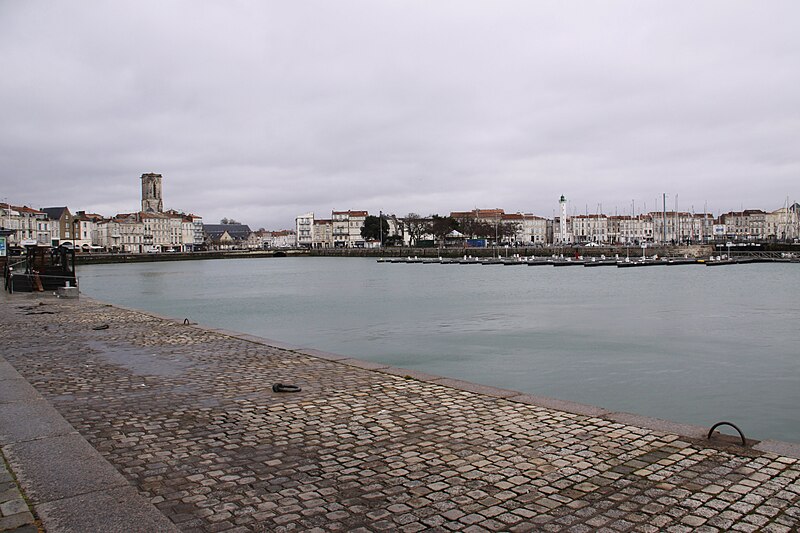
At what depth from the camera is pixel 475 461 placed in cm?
560

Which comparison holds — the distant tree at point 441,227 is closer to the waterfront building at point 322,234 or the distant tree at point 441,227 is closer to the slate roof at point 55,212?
the waterfront building at point 322,234

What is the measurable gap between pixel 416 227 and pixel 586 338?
124287 mm

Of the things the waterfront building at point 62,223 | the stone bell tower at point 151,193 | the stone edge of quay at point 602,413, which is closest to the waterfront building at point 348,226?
the stone bell tower at point 151,193

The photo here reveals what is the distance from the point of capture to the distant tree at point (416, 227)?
462 feet

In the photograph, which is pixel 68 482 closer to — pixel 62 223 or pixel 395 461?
pixel 395 461

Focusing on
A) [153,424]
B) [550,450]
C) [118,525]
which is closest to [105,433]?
[153,424]

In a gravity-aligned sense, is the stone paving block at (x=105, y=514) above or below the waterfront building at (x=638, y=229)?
below

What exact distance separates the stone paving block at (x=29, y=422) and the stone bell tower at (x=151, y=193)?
180264 millimetres

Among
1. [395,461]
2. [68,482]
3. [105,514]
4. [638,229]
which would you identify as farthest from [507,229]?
[105,514]

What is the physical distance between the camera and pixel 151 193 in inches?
6993

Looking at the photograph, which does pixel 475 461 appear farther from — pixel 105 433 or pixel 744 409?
pixel 744 409

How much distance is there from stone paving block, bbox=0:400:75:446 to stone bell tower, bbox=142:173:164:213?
180 metres

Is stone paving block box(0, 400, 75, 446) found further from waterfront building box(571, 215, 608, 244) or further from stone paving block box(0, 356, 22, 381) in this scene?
waterfront building box(571, 215, 608, 244)

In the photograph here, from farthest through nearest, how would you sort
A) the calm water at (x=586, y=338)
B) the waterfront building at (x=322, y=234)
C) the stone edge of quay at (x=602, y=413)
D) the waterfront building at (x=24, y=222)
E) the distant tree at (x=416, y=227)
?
the waterfront building at (x=322, y=234) < the distant tree at (x=416, y=227) < the waterfront building at (x=24, y=222) < the calm water at (x=586, y=338) < the stone edge of quay at (x=602, y=413)
